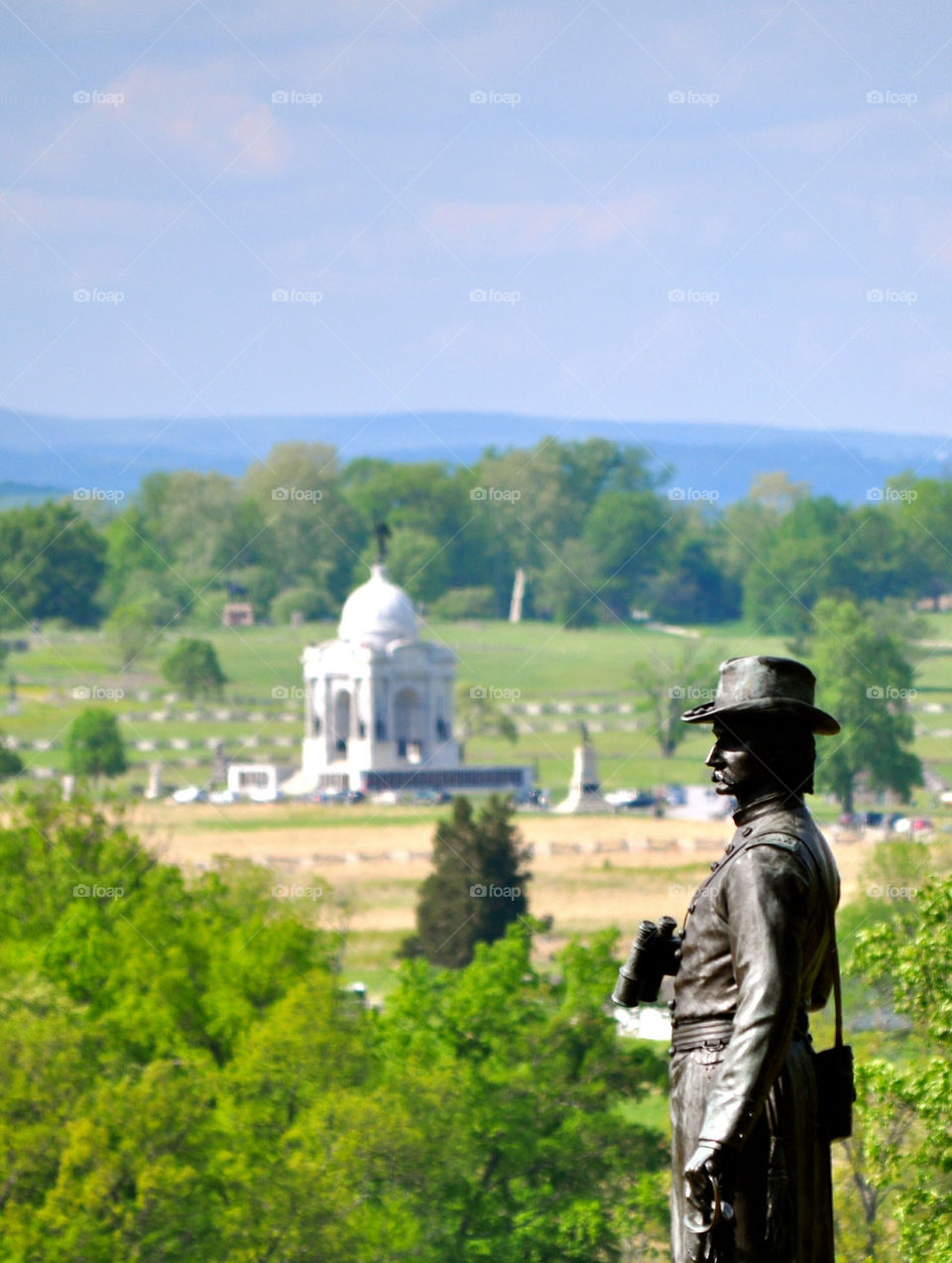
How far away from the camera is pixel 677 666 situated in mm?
155125

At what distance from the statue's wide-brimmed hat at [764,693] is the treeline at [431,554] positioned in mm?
157151

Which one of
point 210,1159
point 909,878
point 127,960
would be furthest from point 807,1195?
point 909,878

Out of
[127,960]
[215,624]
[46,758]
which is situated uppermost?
[215,624]

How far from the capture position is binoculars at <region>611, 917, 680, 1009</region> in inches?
384

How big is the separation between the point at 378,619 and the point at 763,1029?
462 feet

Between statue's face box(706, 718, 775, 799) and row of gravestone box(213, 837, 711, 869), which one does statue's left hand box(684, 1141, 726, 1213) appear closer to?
statue's face box(706, 718, 775, 799)

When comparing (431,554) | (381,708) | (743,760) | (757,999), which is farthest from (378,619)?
(757,999)

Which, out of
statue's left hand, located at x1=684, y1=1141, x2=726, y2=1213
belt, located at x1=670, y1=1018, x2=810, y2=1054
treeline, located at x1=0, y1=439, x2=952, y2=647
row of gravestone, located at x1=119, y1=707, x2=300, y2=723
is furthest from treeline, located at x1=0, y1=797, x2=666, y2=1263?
treeline, located at x1=0, y1=439, x2=952, y2=647

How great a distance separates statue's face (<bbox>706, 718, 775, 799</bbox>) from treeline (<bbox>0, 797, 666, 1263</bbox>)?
31406mm

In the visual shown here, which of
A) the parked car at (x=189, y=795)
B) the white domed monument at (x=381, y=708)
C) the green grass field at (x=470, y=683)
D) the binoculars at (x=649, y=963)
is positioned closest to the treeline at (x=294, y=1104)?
the binoculars at (x=649, y=963)

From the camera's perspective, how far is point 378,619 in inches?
5896

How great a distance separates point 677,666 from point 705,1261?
14650 cm

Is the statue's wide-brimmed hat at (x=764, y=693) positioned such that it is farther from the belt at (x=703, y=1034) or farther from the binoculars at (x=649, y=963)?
the belt at (x=703, y=1034)

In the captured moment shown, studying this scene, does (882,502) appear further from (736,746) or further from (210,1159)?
(736,746)
